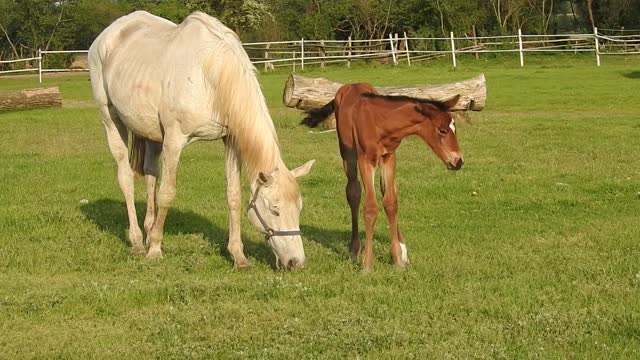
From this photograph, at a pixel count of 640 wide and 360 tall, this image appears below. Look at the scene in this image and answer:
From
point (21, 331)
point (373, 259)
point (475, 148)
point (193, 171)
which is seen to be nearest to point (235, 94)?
point (373, 259)

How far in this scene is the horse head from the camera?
7.34m

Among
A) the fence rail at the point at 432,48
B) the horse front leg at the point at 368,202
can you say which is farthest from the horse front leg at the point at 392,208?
the fence rail at the point at 432,48

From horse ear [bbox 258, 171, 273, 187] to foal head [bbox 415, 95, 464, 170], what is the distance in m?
1.33

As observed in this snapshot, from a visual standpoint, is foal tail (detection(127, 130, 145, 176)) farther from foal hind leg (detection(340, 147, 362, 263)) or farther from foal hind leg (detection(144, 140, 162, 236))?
foal hind leg (detection(340, 147, 362, 263))

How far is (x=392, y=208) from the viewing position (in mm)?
7344

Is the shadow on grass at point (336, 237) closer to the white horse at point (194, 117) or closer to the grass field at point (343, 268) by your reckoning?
the grass field at point (343, 268)

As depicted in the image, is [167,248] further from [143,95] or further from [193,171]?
[193,171]

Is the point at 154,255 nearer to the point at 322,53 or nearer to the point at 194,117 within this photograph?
the point at 194,117

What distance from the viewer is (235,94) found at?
7.61m

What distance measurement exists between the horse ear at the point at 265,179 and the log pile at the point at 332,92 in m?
6.97

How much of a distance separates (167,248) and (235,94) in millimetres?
1850

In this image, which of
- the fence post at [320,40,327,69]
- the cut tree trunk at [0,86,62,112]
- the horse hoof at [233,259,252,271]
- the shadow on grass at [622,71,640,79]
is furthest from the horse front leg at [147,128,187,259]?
the fence post at [320,40,327,69]

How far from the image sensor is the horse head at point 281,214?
7.34 meters

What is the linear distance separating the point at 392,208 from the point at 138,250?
268 cm
